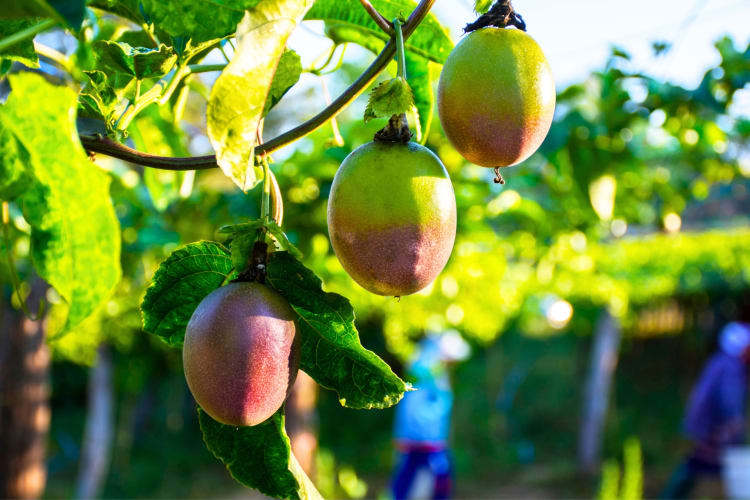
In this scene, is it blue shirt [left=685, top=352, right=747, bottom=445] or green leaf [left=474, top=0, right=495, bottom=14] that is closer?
green leaf [left=474, top=0, right=495, bottom=14]

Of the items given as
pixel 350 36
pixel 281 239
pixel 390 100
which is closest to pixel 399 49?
pixel 390 100

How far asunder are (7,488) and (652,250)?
16.5 feet

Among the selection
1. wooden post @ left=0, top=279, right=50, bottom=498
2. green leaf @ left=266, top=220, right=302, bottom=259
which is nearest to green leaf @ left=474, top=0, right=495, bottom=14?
green leaf @ left=266, top=220, right=302, bottom=259

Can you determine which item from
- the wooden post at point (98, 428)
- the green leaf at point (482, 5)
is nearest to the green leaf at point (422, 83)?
the green leaf at point (482, 5)

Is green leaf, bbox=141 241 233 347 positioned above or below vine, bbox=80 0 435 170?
Answer: below

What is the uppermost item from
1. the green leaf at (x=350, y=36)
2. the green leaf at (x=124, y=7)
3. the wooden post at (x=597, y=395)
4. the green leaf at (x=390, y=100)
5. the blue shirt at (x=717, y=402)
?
the green leaf at (x=390, y=100)

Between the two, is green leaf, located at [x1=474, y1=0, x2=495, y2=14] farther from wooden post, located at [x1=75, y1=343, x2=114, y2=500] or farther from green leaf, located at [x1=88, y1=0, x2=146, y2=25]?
wooden post, located at [x1=75, y1=343, x2=114, y2=500]

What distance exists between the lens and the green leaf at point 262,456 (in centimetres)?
54

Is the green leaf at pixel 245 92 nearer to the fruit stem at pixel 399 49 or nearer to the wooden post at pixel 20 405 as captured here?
the fruit stem at pixel 399 49

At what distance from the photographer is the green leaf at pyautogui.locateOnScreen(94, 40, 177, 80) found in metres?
0.56

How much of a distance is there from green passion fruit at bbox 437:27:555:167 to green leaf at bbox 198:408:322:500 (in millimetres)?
245

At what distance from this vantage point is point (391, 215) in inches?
19.1

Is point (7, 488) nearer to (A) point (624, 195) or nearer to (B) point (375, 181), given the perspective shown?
(A) point (624, 195)

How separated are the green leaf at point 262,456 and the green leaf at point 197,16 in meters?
0.28
